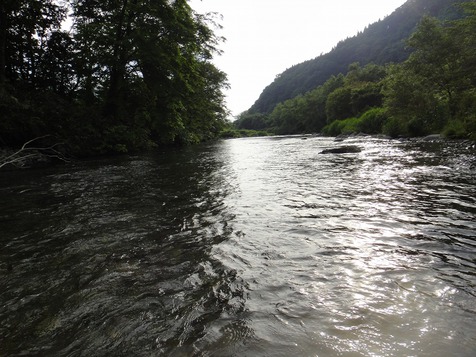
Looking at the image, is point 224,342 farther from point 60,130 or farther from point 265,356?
point 60,130

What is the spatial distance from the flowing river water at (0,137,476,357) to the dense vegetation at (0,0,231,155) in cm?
1481

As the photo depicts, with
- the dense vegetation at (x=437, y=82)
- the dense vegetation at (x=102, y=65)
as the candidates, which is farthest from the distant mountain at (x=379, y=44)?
the dense vegetation at (x=102, y=65)

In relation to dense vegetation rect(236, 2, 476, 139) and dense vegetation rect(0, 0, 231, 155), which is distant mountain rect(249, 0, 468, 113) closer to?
dense vegetation rect(236, 2, 476, 139)

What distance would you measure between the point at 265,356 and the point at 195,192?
19.2ft

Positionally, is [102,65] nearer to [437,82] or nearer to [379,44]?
[437,82]

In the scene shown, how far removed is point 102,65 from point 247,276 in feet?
75.7

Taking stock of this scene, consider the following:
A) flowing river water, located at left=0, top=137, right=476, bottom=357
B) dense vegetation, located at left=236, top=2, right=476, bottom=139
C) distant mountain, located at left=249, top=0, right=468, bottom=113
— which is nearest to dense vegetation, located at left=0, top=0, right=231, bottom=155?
flowing river water, located at left=0, top=137, right=476, bottom=357

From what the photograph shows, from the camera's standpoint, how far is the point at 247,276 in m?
3.01

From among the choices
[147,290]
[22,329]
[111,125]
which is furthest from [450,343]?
[111,125]

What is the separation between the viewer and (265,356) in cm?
189

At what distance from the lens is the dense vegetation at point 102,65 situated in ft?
59.9

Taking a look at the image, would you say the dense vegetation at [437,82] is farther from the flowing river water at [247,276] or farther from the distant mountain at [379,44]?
the distant mountain at [379,44]

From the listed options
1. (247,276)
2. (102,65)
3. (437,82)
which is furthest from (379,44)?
(247,276)

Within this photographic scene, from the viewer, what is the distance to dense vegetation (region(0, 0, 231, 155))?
59.9 feet
